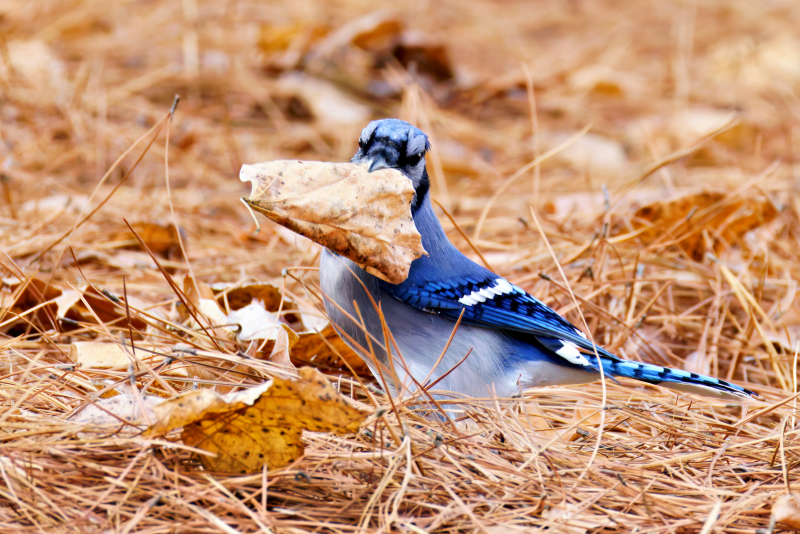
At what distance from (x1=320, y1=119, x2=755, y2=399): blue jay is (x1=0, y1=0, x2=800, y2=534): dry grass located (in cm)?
12

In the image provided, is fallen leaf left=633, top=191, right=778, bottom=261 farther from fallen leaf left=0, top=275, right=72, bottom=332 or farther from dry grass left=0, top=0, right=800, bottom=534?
fallen leaf left=0, top=275, right=72, bottom=332

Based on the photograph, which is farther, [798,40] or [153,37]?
[798,40]

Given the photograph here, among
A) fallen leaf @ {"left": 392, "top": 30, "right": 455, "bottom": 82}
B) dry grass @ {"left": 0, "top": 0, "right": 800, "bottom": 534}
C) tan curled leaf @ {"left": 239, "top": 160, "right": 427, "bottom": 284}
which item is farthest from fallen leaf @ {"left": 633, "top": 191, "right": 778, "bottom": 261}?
fallen leaf @ {"left": 392, "top": 30, "right": 455, "bottom": 82}

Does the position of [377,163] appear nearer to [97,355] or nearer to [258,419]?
[258,419]

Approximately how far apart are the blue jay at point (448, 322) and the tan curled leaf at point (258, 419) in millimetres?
510

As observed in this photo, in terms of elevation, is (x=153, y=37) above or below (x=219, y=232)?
above

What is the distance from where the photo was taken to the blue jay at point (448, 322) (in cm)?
196

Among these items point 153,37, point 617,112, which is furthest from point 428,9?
point 153,37

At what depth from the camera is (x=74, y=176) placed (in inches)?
150

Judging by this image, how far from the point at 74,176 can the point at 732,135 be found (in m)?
4.66

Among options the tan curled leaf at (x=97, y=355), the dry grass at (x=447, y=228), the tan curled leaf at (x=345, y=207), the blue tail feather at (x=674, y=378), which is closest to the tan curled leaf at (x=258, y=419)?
the dry grass at (x=447, y=228)

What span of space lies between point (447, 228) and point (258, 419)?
6.67ft

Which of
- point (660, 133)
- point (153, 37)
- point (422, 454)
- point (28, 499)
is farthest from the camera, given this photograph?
point (153, 37)

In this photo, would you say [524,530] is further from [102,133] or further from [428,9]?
[428,9]
